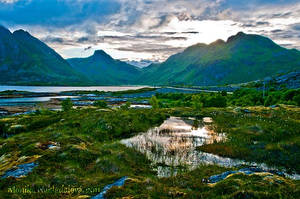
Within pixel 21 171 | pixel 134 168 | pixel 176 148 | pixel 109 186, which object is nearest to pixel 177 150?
pixel 176 148

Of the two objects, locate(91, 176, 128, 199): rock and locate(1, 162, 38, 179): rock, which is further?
locate(1, 162, 38, 179): rock

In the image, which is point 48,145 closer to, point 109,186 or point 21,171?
point 21,171

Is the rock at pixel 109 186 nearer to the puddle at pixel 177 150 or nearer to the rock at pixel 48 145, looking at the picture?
the puddle at pixel 177 150

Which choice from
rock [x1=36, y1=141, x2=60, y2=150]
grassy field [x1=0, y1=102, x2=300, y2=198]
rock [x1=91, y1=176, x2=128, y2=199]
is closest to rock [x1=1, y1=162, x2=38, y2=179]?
grassy field [x1=0, y1=102, x2=300, y2=198]

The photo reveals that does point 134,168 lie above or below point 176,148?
above

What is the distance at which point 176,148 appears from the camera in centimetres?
3158

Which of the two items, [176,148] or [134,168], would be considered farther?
[176,148]

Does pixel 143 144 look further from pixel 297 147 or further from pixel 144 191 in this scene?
pixel 297 147

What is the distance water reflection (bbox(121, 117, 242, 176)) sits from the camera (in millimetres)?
24922

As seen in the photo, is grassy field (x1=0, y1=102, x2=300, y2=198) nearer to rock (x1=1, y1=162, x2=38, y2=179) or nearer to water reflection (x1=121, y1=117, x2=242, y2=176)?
rock (x1=1, y1=162, x2=38, y2=179)

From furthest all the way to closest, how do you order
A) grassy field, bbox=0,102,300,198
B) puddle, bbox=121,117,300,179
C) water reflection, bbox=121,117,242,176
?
water reflection, bbox=121,117,242,176 → puddle, bbox=121,117,300,179 → grassy field, bbox=0,102,300,198

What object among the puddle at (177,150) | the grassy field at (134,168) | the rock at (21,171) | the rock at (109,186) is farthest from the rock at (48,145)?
the rock at (109,186)

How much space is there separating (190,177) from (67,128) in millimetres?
31426

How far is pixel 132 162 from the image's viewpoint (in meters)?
25.3
